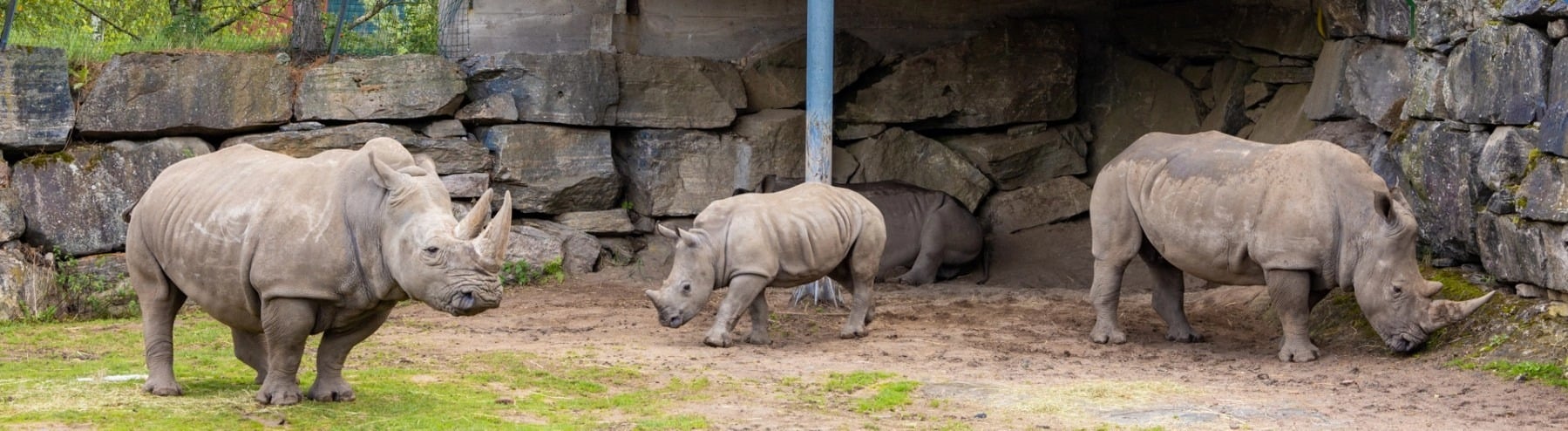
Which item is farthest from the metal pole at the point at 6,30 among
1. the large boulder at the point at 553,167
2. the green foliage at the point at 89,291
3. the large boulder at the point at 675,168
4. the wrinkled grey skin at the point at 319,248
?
the wrinkled grey skin at the point at 319,248

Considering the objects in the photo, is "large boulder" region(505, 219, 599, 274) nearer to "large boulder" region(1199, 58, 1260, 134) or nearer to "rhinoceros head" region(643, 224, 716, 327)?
"rhinoceros head" region(643, 224, 716, 327)

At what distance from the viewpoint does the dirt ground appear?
8.07m

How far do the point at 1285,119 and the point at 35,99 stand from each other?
11.0 metres

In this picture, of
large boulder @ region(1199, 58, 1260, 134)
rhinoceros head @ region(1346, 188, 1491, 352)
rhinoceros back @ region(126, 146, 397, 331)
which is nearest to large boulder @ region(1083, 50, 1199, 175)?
large boulder @ region(1199, 58, 1260, 134)

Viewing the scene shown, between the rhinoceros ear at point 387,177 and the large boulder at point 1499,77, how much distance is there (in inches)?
265

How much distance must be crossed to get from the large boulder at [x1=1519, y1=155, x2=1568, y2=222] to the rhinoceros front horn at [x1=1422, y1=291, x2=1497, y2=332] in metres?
0.56

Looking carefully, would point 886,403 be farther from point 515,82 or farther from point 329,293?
point 515,82

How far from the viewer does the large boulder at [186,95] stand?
44.3 feet

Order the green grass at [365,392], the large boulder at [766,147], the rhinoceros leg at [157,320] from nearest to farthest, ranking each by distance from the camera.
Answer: the green grass at [365,392], the rhinoceros leg at [157,320], the large boulder at [766,147]

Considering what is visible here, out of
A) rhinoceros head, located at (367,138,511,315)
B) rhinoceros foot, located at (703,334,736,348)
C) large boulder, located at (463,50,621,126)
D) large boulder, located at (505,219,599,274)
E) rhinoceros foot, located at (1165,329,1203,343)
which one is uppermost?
rhinoceros head, located at (367,138,511,315)

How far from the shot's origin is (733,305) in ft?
36.3

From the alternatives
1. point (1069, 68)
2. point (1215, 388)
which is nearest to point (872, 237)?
point (1215, 388)

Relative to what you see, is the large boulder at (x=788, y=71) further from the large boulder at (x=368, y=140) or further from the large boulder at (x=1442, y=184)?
the large boulder at (x=1442, y=184)

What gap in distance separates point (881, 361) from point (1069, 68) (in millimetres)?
7935
